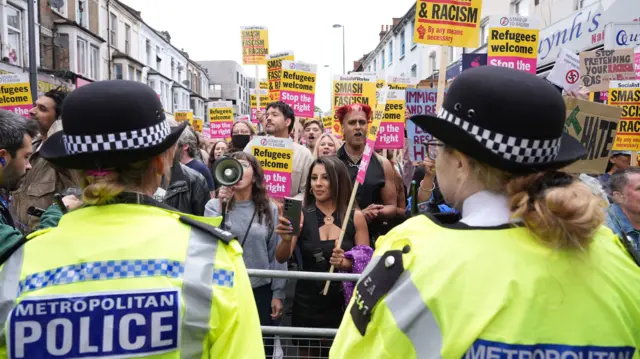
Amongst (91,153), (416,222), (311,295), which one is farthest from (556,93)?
(311,295)

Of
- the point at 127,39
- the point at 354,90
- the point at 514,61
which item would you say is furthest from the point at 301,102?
the point at 127,39

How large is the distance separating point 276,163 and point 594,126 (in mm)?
2696

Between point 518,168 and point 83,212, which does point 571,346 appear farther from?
point 83,212

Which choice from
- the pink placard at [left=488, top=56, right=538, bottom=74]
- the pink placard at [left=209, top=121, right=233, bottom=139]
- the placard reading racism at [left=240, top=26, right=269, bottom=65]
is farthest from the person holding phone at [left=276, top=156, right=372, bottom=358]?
the pink placard at [left=209, top=121, right=233, bottom=139]

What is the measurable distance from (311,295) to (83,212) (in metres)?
2.46

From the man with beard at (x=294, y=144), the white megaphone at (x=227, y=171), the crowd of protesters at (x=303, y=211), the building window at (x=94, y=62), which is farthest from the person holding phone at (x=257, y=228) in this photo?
the building window at (x=94, y=62)

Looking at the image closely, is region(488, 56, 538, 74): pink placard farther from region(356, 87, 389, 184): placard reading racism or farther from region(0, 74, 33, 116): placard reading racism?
region(0, 74, 33, 116): placard reading racism

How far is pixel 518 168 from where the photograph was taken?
1.53 m

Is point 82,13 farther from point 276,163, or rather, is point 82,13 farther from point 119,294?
point 119,294

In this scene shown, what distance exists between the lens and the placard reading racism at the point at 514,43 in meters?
6.57

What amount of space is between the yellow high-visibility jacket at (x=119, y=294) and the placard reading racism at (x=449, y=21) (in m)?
4.84

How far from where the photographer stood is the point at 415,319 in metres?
1.47

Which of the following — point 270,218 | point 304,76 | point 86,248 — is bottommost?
point 270,218

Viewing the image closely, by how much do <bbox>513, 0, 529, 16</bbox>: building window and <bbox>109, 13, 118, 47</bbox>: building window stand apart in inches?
1054
